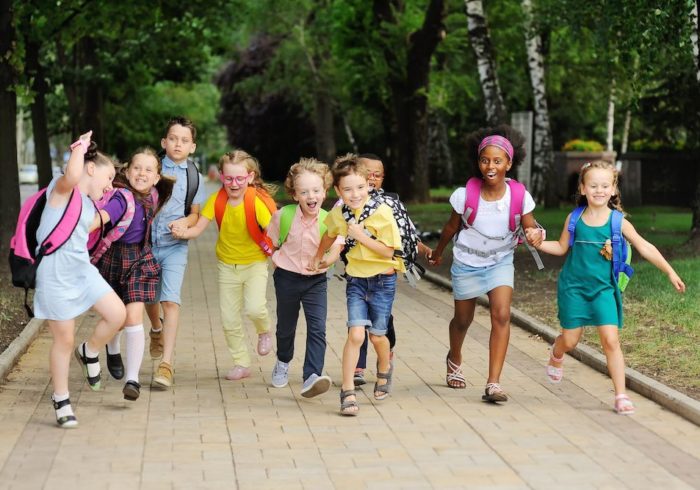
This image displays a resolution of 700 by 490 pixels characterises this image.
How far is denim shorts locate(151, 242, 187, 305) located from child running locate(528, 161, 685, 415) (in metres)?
2.42

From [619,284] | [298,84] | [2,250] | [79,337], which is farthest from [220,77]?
[619,284]

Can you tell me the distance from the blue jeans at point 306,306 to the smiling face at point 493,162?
4.06 feet

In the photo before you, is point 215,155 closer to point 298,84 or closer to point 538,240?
point 298,84

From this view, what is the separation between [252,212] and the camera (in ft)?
28.9

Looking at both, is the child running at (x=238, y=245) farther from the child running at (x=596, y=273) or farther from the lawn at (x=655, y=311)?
the lawn at (x=655, y=311)

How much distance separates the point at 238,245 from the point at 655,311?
4842mm

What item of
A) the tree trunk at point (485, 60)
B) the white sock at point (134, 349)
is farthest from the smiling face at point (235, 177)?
the tree trunk at point (485, 60)

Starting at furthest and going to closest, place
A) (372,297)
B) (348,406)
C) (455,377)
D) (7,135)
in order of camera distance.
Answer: (7,135)
(455,377)
(372,297)
(348,406)

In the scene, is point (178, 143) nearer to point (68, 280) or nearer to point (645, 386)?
point (68, 280)

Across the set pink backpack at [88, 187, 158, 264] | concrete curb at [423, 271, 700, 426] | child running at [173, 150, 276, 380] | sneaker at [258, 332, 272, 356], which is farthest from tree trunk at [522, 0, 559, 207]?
pink backpack at [88, 187, 158, 264]

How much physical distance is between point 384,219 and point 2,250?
474 inches

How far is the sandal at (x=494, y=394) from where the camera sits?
8.21m

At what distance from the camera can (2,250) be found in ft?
62.2

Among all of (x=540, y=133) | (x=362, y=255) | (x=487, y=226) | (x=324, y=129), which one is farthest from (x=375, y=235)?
(x=324, y=129)
